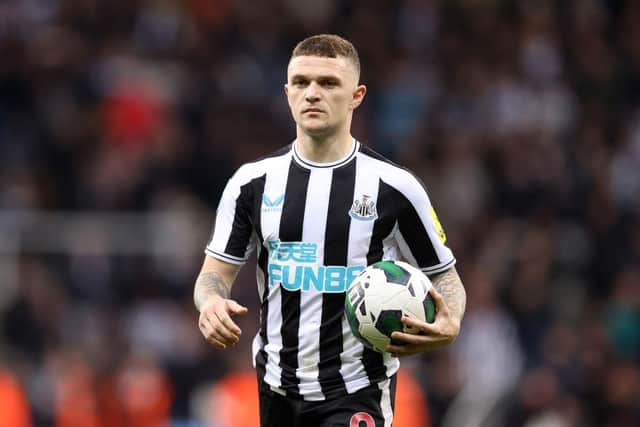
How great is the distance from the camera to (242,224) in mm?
6199

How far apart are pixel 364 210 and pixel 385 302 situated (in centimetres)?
54

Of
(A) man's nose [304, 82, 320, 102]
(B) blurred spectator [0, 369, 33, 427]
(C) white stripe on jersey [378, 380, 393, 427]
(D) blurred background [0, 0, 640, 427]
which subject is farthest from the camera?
(D) blurred background [0, 0, 640, 427]

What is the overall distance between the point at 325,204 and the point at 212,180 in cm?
821

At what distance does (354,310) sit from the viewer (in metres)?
5.71

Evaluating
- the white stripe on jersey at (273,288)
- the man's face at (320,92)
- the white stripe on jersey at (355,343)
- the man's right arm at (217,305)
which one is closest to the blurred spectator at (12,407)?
the man's right arm at (217,305)

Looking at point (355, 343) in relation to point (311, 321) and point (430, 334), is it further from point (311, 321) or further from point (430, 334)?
point (430, 334)

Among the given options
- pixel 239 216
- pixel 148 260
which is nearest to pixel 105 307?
pixel 148 260

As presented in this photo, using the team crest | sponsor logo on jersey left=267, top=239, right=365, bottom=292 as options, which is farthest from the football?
the team crest

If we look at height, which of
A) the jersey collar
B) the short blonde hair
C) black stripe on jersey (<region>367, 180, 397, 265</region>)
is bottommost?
black stripe on jersey (<region>367, 180, 397, 265</region>)

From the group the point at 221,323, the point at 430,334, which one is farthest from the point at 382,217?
the point at 221,323

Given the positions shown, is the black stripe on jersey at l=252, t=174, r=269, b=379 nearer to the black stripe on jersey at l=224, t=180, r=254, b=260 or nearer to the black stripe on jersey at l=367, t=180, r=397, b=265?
the black stripe on jersey at l=224, t=180, r=254, b=260

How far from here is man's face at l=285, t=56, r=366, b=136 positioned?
598 cm

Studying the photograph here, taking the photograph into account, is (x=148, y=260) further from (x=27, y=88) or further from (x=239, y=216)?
(x=239, y=216)

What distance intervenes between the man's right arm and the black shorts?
49cm
